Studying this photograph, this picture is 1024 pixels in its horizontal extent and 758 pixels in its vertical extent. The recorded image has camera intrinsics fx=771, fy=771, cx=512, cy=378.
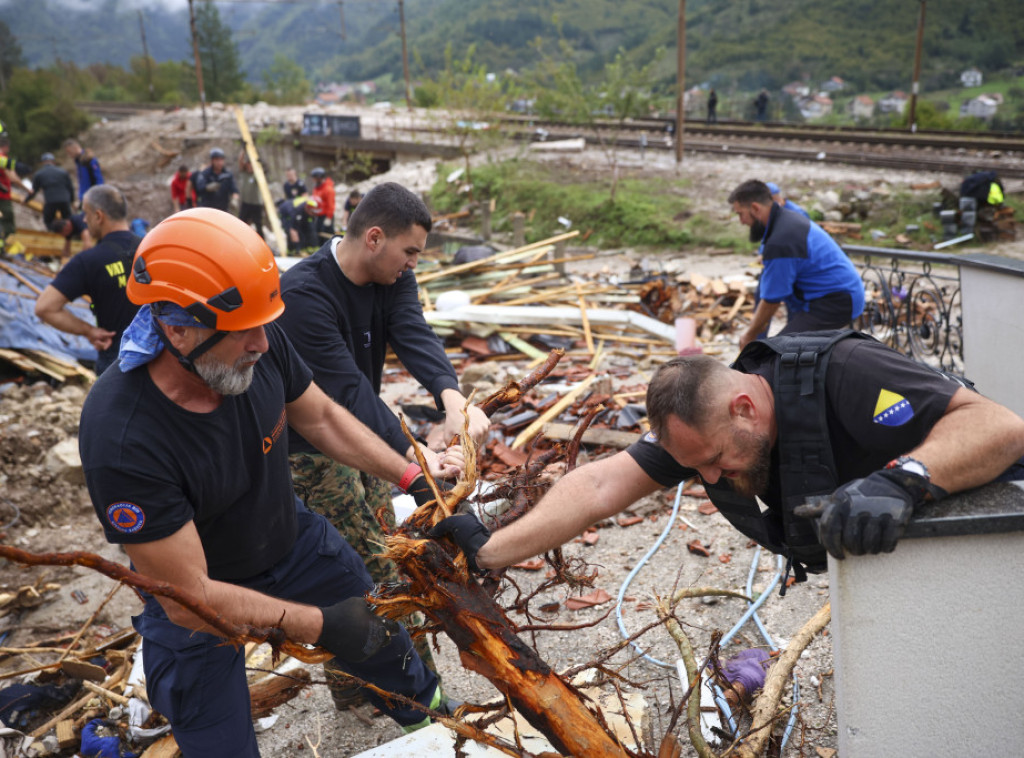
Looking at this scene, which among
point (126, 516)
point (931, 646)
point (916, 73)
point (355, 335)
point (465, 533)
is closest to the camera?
point (931, 646)

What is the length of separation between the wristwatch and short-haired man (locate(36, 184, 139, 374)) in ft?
16.2

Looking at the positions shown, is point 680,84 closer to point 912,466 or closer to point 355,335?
point 355,335

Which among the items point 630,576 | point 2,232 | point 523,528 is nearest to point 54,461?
point 630,576

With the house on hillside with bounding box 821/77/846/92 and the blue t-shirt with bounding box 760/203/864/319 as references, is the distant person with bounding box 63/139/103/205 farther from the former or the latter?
the house on hillside with bounding box 821/77/846/92

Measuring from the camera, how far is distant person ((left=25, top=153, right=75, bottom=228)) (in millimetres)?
14133

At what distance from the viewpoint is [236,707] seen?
265cm

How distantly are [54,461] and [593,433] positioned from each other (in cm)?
453

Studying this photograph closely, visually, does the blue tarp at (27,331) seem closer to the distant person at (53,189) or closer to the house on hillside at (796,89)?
the distant person at (53,189)

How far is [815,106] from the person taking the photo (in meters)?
38.8

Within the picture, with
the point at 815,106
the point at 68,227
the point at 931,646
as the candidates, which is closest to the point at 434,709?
the point at 931,646

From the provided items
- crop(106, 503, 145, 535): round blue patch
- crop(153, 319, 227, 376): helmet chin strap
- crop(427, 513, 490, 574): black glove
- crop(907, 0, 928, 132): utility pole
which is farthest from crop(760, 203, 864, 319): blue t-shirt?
crop(907, 0, 928, 132): utility pole

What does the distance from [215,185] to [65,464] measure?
9.80 m

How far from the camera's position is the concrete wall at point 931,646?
1.94 m

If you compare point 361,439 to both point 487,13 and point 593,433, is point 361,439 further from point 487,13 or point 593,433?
point 487,13
